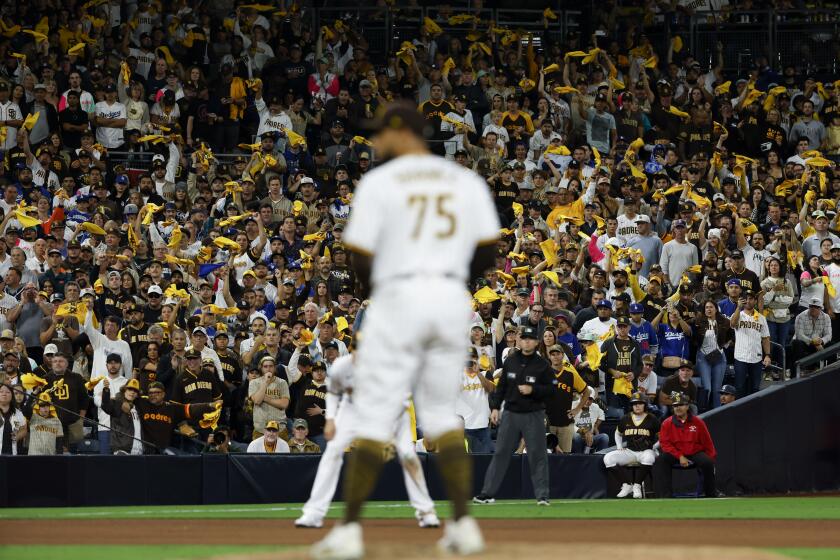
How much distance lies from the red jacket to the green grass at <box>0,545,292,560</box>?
969 cm

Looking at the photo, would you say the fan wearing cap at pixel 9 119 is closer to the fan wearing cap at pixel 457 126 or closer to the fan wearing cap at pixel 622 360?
Answer: the fan wearing cap at pixel 457 126

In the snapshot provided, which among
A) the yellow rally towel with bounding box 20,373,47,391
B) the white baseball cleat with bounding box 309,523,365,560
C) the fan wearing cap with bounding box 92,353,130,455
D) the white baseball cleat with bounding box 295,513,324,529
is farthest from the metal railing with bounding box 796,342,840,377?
the white baseball cleat with bounding box 309,523,365,560

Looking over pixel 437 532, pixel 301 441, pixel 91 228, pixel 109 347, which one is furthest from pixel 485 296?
pixel 437 532

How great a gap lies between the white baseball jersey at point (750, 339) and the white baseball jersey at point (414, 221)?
1414 cm

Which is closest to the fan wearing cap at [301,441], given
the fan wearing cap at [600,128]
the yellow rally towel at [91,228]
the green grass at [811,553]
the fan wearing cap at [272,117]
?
the yellow rally towel at [91,228]

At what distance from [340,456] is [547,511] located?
3.46 m

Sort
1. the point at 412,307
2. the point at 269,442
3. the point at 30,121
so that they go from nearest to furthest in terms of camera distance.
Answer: the point at 412,307, the point at 269,442, the point at 30,121

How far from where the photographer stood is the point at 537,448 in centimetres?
1513

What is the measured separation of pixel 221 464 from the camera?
17.1 meters

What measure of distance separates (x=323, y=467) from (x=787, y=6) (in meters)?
22.2

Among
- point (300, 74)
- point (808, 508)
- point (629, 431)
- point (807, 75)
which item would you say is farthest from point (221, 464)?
point (807, 75)

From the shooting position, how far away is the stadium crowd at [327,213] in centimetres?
1814

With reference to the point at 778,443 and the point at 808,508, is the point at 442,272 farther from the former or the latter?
the point at 778,443

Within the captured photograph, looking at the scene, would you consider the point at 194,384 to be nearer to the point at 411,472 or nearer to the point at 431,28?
the point at 411,472
